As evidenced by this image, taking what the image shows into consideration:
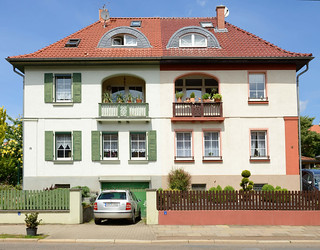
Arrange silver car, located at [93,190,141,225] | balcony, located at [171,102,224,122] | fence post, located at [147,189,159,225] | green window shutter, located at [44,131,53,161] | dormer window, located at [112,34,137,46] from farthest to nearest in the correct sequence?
dormer window, located at [112,34,137,46], balcony, located at [171,102,224,122], green window shutter, located at [44,131,53,161], fence post, located at [147,189,159,225], silver car, located at [93,190,141,225]

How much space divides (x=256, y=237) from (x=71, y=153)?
40.5 ft

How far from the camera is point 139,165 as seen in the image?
20.8 metres

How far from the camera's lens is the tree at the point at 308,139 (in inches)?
1705

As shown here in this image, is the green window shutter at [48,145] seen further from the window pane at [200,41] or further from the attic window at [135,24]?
the window pane at [200,41]

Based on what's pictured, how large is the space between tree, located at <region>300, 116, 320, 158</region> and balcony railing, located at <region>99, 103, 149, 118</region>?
95.6 feet

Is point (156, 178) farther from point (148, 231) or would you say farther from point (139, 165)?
point (148, 231)

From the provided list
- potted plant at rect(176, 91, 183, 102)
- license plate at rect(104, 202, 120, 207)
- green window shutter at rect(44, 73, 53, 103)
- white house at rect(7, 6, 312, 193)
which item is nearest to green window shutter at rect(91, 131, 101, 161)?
white house at rect(7, 6, 312, 193)

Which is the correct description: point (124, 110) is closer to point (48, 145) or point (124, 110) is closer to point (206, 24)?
point (48, 145)

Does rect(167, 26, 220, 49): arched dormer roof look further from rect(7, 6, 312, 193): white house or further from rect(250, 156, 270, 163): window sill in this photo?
rect(250, 156, 270, 163): window sill

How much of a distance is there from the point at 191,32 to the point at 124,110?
263 inches

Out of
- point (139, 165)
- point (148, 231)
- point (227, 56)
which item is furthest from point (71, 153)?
point (227, 56)

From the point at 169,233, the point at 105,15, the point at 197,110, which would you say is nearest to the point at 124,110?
the point at 197,110

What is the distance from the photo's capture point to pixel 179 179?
20.2 metres

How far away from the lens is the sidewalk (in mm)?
11758
